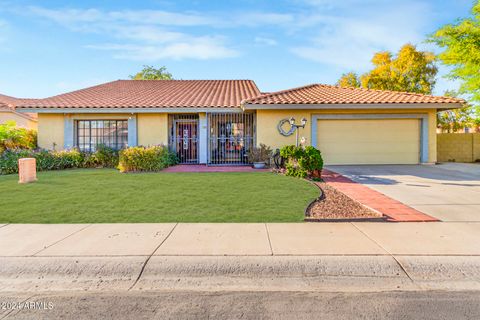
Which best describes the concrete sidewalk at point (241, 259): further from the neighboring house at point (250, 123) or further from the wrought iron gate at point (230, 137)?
the wrought iron gate at point (230, 137)

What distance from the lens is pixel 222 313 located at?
285 centimetres

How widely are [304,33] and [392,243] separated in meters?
12.7

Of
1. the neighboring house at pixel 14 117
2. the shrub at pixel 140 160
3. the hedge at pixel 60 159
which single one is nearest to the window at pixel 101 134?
the hedge at pixel 60 159

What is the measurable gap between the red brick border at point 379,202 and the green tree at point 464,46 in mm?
9820

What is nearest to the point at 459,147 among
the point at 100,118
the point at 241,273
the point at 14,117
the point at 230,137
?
the point at 230,137

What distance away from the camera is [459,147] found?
1717 cm

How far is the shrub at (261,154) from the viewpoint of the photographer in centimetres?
1373

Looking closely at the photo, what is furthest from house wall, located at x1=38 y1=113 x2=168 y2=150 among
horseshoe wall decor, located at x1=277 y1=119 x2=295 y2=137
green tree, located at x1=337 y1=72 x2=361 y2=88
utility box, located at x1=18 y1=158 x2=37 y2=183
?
green tree, located at x1=337 y1=72 x2=361 y2=88

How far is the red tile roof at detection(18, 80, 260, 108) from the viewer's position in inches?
591

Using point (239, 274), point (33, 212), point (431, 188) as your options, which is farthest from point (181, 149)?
point (239, 274)

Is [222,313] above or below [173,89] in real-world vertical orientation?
below

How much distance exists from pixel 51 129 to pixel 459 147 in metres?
22.5

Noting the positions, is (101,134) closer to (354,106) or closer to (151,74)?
(354,106)

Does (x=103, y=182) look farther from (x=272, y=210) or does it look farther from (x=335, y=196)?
(x=335, y=196)
